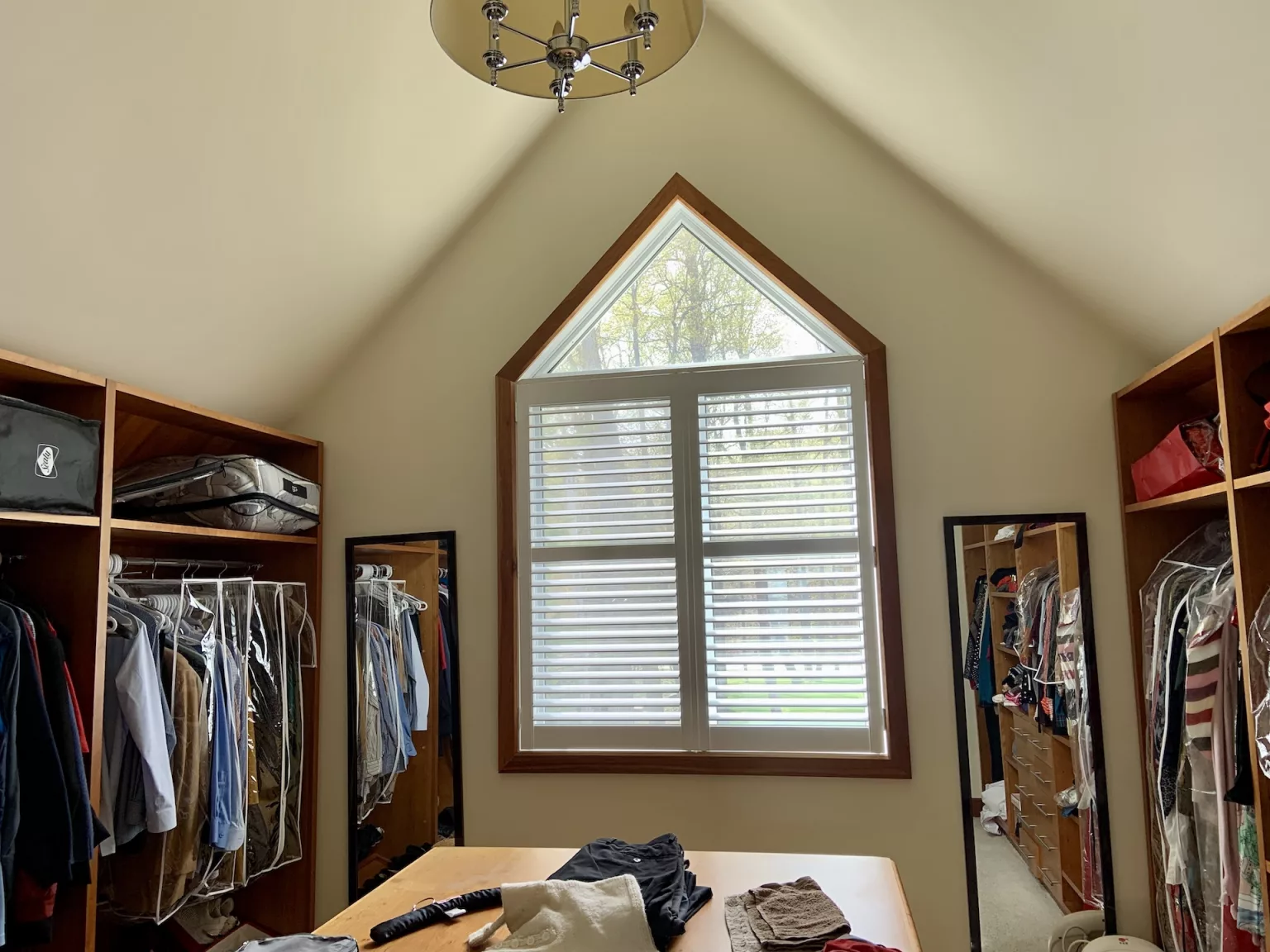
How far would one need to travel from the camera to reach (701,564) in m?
2.97

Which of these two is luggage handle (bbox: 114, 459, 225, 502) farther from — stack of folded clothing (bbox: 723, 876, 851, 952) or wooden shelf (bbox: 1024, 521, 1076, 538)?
wooden shelf (bbox: 1024, 521, 1076, 538)

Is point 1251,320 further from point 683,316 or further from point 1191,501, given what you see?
point 683,316

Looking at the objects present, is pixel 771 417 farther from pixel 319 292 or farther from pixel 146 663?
pixel 146 663

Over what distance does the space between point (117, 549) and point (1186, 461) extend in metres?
3.23

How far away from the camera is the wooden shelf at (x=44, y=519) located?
1.97 metres

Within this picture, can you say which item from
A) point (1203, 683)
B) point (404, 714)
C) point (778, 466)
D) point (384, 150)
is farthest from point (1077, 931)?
point (384, 150)

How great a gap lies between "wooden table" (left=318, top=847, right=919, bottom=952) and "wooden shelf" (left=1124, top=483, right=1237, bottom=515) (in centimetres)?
118

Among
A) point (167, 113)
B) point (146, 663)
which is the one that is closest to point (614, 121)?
point (167, 113)

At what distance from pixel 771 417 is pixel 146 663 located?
6.62ft

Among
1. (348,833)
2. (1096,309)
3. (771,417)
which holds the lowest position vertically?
(348,833)

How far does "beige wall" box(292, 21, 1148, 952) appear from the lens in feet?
9.04

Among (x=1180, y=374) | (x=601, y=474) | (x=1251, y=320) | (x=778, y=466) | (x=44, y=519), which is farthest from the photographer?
(x=601, y=474)

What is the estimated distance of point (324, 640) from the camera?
3.22 meters

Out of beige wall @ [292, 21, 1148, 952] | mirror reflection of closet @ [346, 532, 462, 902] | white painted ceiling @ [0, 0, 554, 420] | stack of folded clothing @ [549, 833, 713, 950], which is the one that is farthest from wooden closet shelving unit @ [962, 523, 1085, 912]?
white painted ceiling @ [0, 0, 554, 420]
